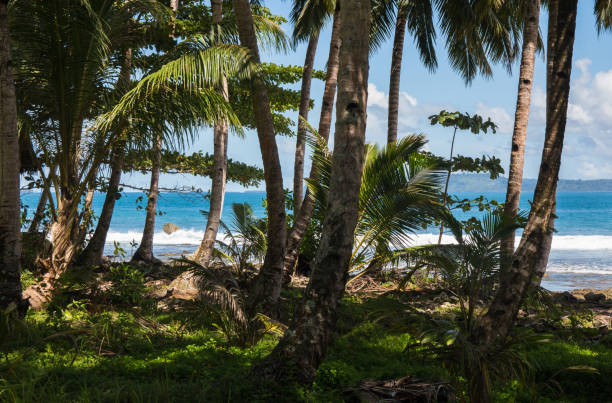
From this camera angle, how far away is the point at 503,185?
145m

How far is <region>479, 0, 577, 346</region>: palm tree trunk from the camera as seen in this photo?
401cm

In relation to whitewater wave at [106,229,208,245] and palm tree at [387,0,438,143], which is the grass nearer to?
palm tree at [387,0,438,143]

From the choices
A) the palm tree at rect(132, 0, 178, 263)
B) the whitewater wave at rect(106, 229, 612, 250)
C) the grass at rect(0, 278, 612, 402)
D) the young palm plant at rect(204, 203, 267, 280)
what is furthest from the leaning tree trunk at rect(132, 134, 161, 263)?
the whitewater wave at rect(106, 229, 612, 250)

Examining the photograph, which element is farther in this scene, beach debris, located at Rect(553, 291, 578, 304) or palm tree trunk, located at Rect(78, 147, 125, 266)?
palm tree trunk, located at Rect(78, 147, 125, 266)

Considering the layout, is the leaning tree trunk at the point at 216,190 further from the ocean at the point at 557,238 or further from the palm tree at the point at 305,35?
the palm tree at the point at 305,35

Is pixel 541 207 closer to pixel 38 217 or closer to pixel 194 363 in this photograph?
pixel 194 363

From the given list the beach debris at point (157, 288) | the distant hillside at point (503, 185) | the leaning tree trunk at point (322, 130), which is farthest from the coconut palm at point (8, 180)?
the distant hillside at point (503, 185)

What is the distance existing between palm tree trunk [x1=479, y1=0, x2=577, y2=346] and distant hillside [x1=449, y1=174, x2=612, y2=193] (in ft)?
407

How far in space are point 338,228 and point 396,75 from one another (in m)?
7.73

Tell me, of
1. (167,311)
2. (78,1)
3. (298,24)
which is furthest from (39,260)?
(298,24)

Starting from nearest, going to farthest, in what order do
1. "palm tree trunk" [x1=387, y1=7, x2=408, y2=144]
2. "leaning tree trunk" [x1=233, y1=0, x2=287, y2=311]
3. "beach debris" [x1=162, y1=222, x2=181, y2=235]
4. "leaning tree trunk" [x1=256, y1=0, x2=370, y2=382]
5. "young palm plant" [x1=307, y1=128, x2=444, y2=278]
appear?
"leaning tree trunk" [x1=256, y1=0, x2=370, y2=382]
"leaning tree trunk" [x1=233, y1=0, x2=287, y2=311]
"young palm plant" [x1=307, y1=128, x2=444, y2=278]
"palm tree trunk" [x1=387, y1=7, x2=408, y2=144]
"beach debris" [x1=162, y1=222, x2=181, y2=235]

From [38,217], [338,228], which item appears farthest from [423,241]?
[338,228]

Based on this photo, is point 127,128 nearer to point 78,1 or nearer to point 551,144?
point 78,1

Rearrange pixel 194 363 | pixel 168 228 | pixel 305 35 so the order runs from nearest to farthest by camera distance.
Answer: pixel 194 363, pixel 305 35, pixel 168 228
